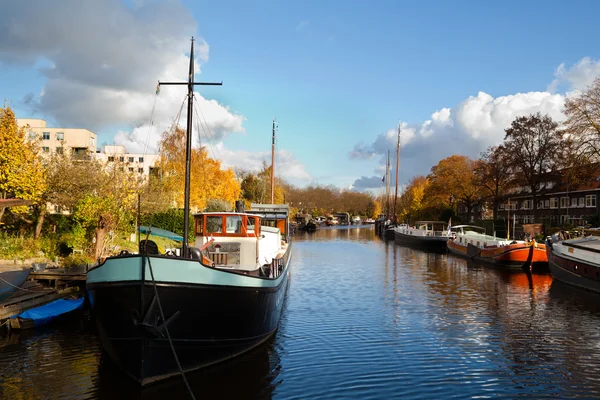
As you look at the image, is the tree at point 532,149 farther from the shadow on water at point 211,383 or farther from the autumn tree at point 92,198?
the shadow on water at point 211,383

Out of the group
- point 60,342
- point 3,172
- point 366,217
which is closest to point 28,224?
point 3,172

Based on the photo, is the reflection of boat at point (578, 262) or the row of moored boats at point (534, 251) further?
the row of moored boats at point (534, 251)

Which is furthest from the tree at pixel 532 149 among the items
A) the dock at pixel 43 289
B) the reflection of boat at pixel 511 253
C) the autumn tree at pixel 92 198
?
the dock at pixel 43 289

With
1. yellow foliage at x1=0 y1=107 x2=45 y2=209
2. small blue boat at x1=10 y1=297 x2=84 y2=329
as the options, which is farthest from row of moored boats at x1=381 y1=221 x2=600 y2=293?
yellow foliage at x1=0 y1=107 x2=45 y2=209

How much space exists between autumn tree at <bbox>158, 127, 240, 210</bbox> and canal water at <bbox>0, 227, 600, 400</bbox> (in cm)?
2436

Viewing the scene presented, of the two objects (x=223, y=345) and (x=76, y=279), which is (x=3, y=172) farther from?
(x=223, y=345)

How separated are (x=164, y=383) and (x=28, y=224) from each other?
66.1 feet

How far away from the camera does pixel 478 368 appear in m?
12.3

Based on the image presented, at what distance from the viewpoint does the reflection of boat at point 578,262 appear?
77.3ft

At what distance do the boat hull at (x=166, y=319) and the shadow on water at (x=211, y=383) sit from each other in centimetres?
24

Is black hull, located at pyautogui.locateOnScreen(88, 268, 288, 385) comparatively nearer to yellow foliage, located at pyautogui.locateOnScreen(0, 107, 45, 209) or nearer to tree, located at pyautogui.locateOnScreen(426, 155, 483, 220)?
yellow foliage, located at pyautogui.locateOnScreen(0, 107, 45, 209)

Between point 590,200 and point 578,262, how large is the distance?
37894mm

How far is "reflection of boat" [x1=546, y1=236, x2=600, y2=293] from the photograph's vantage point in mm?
23550

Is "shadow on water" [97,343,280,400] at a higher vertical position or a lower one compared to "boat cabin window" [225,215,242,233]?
lower
